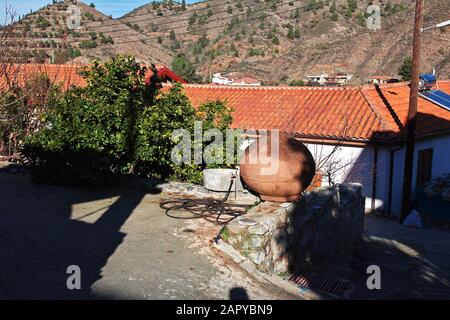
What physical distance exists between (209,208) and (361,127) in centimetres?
888

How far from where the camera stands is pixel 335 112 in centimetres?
1585

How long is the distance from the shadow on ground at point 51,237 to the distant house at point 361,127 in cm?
744

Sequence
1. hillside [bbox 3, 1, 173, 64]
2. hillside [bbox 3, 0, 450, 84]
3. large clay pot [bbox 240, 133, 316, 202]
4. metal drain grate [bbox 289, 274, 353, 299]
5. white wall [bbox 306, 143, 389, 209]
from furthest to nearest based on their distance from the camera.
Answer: hillside [bbox 3, 0, 450, 84]
hillside [bbox 3, 1, 173, 64]
white wall [bbox 306, 143, 389, 209]
large clay pot [bbox 240, 133, 316, 202]
metal drain grate [bbox 289, 274, 353, 299]

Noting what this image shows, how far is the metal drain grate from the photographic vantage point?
5.83 m

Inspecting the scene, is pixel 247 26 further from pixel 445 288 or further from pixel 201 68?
pixel 445 288

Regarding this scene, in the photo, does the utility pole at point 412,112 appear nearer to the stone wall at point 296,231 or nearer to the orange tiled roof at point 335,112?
the orange tiled roof at point 335,112

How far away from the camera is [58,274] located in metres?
4.68

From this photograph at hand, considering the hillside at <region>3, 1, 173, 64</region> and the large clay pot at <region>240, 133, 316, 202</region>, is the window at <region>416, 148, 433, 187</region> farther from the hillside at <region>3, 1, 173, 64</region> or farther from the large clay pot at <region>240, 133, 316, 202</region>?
the hillside at <region>3, 1, 173, 64</region>

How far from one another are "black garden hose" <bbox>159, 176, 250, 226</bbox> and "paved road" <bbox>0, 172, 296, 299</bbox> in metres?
0.24

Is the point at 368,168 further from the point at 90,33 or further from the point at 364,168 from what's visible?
the point at 90,33

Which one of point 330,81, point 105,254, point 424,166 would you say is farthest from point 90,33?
point 105,254

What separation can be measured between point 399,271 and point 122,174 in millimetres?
5301

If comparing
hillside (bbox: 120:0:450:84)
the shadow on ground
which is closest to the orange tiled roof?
the shadow on ground

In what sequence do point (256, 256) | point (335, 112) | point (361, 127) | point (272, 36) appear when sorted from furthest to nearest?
1. point (272, 36)
2. point (335, 112)
3. point (361, 127)
4. point (256, 256)
